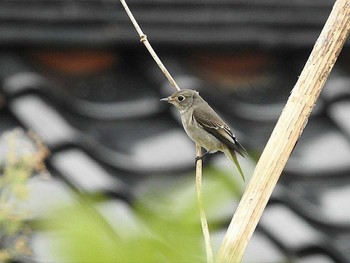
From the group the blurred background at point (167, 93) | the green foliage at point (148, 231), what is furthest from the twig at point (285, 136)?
the blurred background at point (167, 93)

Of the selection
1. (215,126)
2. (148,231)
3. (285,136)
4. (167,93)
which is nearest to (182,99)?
(215,126)

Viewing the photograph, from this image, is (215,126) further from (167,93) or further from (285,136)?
(285,136)

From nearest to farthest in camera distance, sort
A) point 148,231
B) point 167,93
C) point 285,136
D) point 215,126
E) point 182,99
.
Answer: point 148,231 < point 285,136 < point 182,99 < point 215,126 < point 167,93

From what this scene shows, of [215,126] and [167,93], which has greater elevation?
[167,93]

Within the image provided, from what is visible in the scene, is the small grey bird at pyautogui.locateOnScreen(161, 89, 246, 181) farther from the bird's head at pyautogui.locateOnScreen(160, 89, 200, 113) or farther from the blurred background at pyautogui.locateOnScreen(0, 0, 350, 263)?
the blurred background at pyautogui.locateOnScreen(0, 0, 350, 263)

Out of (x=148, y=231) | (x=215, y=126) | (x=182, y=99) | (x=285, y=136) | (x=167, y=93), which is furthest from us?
(x=167, y=93)

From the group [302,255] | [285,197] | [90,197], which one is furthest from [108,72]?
[90,197]

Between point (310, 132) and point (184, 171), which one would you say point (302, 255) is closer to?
point (184, 171)
